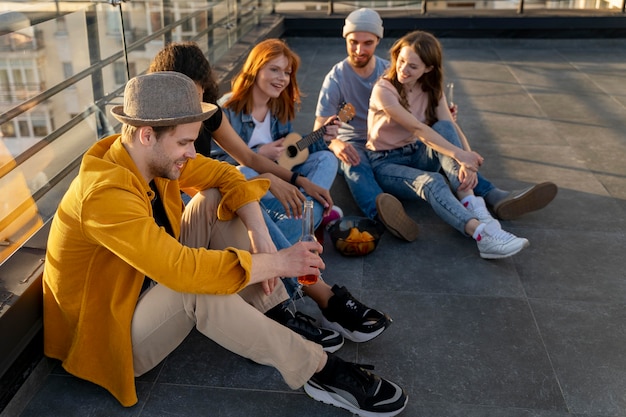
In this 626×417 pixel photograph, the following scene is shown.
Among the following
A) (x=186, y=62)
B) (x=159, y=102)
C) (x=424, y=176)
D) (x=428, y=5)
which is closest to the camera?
(x=159, y=102)

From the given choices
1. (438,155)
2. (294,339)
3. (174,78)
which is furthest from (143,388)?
(438,155)

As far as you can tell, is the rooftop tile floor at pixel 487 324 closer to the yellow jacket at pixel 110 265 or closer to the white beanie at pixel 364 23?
the yellow jacket at pixel 110 265

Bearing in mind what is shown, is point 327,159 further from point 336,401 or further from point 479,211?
point 336,401

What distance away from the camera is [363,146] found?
13.6 feet

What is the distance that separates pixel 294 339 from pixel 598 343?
1.30m

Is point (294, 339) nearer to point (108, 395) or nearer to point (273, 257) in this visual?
point (273, 257)

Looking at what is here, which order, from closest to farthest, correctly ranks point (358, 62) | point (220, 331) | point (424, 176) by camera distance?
point (220, 331) → point (424, 176) → point (358, 62)

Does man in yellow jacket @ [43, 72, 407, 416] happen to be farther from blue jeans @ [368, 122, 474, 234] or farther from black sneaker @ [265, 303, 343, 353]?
blue jeans @ [368, 122, 474, 234]

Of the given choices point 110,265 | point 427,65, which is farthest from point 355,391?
point 427,65

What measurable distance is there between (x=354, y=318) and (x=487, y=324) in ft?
1.96

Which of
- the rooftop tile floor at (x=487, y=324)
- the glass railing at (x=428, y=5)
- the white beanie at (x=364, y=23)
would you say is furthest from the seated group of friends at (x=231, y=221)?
the glass railing at (x=428, y=5)

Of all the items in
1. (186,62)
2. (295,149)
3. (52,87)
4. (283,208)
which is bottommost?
(283,208)

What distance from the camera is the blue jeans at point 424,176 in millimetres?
3555

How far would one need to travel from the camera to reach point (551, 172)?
449cm
